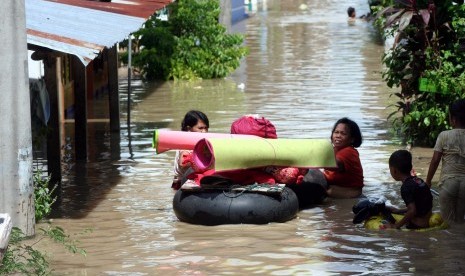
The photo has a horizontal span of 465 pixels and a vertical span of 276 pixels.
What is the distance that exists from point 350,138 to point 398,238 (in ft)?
7.23

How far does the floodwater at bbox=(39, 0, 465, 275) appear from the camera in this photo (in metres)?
9.60

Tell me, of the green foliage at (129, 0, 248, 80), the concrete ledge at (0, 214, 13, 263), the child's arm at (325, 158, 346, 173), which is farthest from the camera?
the green foliage at (129, 0, 248, 80)

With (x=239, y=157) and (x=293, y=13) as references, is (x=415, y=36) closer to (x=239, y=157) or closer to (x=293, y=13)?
(x=239, y=157)

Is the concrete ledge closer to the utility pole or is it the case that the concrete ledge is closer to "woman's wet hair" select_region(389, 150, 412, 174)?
the utility pole

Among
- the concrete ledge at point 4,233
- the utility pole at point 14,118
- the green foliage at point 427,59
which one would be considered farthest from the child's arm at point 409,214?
the green foliage at point 427,59

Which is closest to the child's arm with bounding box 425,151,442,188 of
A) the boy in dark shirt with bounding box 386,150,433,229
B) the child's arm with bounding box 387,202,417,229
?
the boy in dark shirt with bounding box 386,150,433,229

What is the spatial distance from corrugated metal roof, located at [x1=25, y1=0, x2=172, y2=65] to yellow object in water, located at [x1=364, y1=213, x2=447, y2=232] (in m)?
3.05

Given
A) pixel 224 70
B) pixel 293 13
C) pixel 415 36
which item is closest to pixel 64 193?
pixel 415 36

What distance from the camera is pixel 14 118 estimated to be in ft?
34.5

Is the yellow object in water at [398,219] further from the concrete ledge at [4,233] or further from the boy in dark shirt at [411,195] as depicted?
the concrete ledge at [4,233]

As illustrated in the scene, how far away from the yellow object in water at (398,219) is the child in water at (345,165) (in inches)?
56.3

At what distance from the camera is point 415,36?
15703 mm

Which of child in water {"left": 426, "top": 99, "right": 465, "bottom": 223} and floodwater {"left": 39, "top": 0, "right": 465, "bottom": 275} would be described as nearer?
floodwater {"left": 39, "top": 0, "right": 465, "bottom": 275}

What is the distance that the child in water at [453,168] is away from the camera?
35.6 ft
